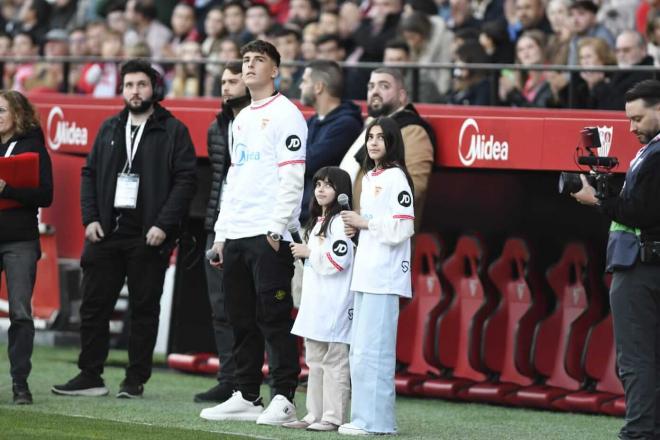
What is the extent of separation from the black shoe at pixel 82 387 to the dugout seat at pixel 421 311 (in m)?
2.43

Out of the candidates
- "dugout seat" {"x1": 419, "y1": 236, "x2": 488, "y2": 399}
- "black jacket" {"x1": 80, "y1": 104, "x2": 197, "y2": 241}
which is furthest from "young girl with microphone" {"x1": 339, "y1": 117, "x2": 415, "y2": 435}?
"dugout seat" {"x1": 419, "y1": 236, "x2": 488, "y2": 399}

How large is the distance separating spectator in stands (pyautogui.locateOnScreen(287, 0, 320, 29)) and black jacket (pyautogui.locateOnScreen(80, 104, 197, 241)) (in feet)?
19.3

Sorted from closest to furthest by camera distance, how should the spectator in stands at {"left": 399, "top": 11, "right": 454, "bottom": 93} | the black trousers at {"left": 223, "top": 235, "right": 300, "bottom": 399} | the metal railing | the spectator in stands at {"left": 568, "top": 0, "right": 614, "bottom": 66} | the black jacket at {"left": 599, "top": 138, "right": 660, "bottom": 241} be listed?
1. the black jacket at {"left": 599, "top": 138, "right": 660, "bottom": 241}
2. the black trousers at {"left": 223, "top": 235, "right": 300, "bottom": 399}
3. the metal railing
4. the spectator in stands at {"left": 568, "top": 0, "right": 614, "bottom": 66}
5. the spectator in stands at {"left": 399, "top": 11, "right": 454, "bottom": 93}

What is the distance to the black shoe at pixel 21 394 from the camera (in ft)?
31.9

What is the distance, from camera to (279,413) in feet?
29.1

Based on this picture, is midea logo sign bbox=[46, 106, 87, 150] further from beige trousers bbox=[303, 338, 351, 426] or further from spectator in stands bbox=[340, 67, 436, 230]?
beige trousers bbox=[303, 338, 351, 426]

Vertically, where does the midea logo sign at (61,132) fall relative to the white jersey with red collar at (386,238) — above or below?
above

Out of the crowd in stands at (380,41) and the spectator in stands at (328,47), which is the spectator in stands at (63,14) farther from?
the spectator in stands at (328,47)

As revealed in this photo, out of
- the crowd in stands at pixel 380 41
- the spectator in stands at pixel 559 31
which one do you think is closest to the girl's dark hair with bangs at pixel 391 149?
the crowd in stands at pixel 380 41

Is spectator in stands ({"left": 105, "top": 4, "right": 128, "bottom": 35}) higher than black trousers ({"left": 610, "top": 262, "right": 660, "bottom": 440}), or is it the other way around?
spectator in stands ({"left": 105, "top": 4, "right": 128, "bottom": 35})

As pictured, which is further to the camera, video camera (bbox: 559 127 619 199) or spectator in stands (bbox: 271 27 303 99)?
spectator in stands (bbox: 271 27 303 99)

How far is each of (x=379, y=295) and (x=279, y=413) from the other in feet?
3.21

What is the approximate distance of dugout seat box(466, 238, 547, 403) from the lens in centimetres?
1145

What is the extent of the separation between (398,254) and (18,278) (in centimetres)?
270
